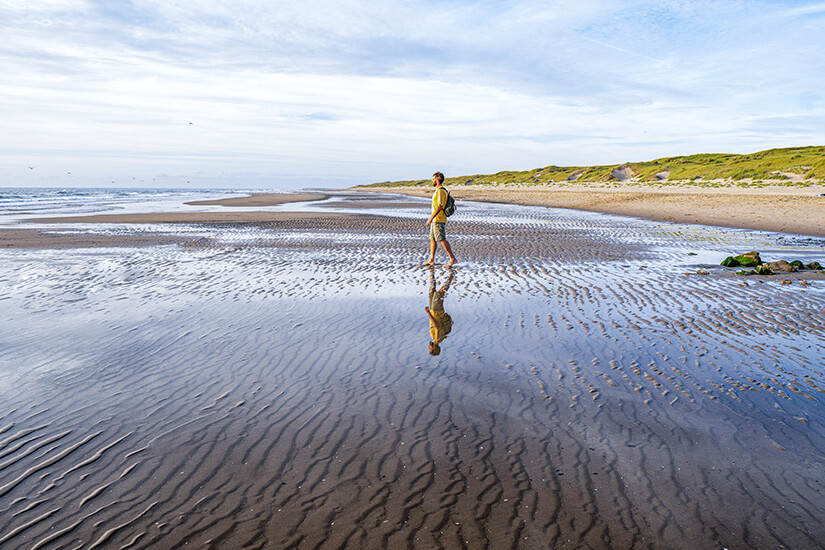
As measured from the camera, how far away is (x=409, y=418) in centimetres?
487

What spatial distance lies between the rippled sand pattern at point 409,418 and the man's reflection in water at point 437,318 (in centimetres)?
15

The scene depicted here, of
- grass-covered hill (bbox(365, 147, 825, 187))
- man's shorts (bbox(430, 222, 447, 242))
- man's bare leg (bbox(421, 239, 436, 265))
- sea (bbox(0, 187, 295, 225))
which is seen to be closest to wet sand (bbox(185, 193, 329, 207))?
sea (bbox(0, 187, 295, 225))

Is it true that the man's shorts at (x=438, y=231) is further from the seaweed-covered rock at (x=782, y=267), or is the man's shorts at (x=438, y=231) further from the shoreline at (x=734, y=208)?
the shoreline at (x=734, y=208)

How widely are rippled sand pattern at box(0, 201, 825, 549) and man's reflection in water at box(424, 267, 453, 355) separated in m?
0.15

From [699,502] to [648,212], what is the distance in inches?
1250

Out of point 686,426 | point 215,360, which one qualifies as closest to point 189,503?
point 215,360

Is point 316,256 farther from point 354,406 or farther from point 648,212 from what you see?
point 648,212

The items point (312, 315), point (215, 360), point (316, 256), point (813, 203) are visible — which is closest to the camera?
point (215, 360)

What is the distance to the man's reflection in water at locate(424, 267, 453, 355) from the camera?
7226mm

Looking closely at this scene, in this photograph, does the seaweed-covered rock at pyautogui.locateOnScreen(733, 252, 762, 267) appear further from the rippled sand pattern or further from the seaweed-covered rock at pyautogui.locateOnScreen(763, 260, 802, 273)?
the rippled sand pattern

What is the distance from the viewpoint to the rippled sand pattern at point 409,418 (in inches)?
134

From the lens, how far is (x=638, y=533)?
3.30 m

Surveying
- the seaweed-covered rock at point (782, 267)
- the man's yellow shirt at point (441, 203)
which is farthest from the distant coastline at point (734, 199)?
the man's yellow shirt at point (441, 203)

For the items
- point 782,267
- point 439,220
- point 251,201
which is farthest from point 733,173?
point 439,220
